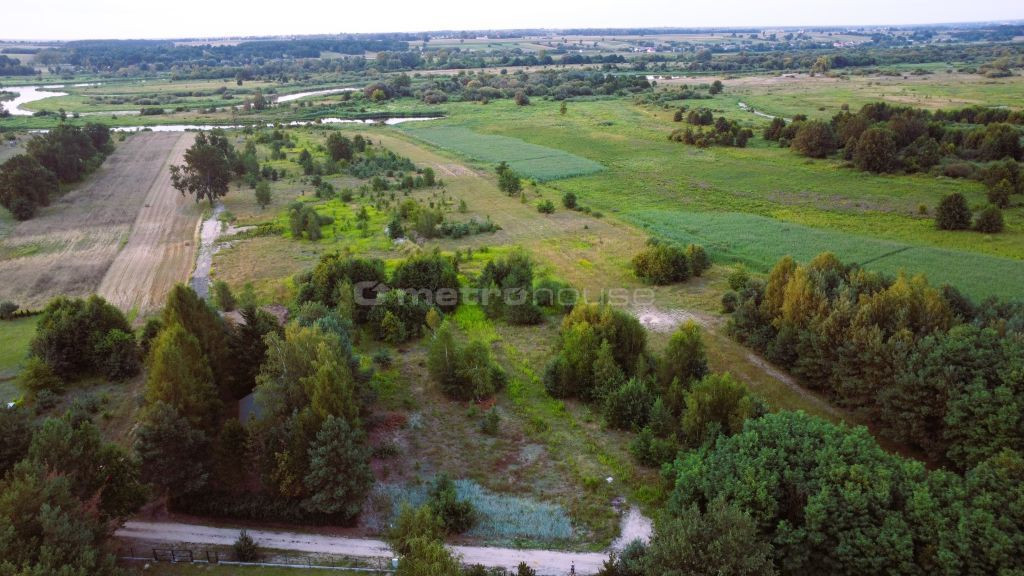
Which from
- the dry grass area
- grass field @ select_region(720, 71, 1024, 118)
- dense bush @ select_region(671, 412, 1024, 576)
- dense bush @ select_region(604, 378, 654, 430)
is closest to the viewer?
dense bush @ select_region(671, 412, 1024, 576)

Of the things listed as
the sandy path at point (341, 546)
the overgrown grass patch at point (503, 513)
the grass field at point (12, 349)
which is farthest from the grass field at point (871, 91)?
the grass field at point (12, 349)

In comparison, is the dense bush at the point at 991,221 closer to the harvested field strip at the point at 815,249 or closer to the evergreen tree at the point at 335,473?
the harvested field strip at the point at 815,249

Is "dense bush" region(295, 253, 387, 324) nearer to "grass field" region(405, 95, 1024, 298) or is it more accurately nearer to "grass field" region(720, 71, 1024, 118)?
"grass field" region(405, 95, 1024, 298)

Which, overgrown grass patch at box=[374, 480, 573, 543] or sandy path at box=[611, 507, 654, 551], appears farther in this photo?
overgrown grass patch at box=[374, 480, 573, 543]

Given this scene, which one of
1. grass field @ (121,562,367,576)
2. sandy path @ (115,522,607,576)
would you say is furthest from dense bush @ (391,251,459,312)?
grass field @ (121,562,367,576)

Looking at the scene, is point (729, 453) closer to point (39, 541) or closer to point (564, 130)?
point (39, 541)

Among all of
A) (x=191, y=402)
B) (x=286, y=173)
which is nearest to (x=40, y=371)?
(x=191, y=402)
